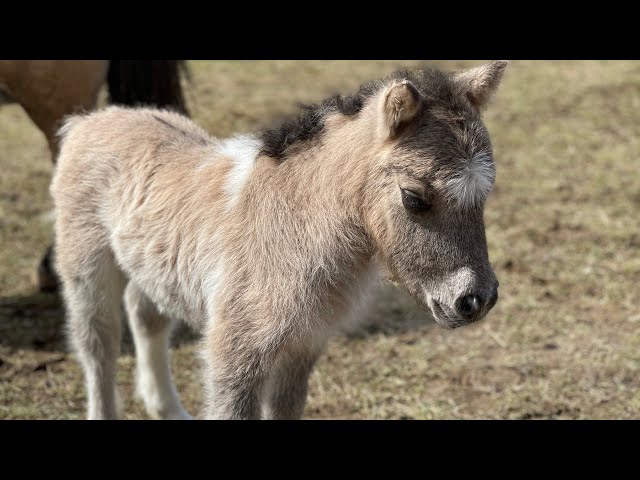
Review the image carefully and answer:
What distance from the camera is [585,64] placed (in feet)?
35.4

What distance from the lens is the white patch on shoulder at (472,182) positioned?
2.83 metres

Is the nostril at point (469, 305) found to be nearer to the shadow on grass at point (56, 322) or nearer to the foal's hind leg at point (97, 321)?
the foal's hind leg at point (97, 321)

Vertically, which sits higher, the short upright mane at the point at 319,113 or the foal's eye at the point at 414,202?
the short upright mane at the point at 319,113

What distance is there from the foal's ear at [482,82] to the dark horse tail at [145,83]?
3032 millimetres

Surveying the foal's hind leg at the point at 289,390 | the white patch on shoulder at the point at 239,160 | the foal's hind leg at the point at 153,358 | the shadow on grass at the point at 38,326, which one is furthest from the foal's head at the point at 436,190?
the shadow on grass at the point at 38,326

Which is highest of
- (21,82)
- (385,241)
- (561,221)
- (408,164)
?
(21,82)

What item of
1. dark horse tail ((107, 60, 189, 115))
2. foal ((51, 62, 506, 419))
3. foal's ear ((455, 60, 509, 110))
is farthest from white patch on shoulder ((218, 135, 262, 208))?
dark horse tail ((107, 60, 189, 115))

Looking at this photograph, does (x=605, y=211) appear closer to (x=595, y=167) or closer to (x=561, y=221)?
(x=561, y=221)

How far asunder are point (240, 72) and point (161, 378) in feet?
23.0

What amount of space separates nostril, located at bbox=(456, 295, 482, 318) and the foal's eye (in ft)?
1.20

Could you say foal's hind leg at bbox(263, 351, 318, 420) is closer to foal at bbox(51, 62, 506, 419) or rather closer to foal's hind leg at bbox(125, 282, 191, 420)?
foal at bbox(51, 62, 506, 419)

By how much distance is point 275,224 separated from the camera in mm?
3312

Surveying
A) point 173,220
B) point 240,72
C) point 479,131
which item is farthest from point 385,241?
point 240,72

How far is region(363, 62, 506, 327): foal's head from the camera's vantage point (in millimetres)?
2859
